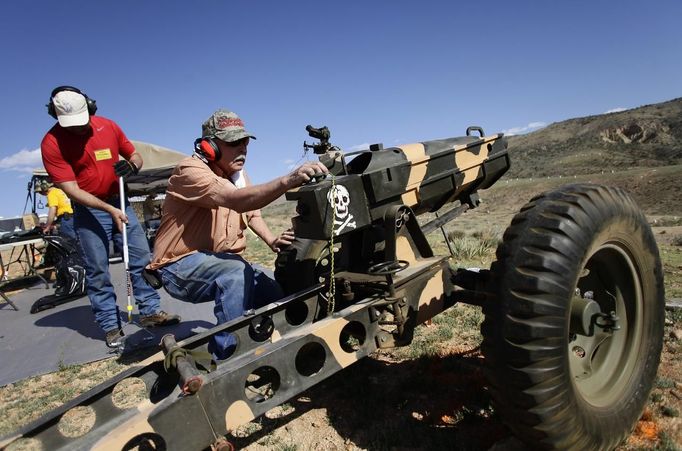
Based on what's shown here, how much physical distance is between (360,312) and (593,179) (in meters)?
28.3

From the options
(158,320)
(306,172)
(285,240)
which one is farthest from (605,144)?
(306,172)

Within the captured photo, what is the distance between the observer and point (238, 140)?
3076 millimetres

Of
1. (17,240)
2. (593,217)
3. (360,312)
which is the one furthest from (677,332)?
(17,240)

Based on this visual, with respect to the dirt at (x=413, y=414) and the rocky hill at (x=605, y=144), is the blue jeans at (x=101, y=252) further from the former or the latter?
the rocky hill at (x=605, y=144)

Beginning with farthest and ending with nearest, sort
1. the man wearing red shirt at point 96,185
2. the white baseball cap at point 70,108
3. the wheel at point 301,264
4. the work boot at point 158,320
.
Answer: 1. the work boot at point 158,320
2. the man wearing red shirt at point 96,185
3. the white baseball cap at point 70,108
4. the wheel at point 301,264

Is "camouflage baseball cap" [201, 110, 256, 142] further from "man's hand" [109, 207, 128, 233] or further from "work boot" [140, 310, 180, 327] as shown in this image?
"work boot" [140, 310, 180, 327]

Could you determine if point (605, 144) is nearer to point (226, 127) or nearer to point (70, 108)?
point (226, 127)

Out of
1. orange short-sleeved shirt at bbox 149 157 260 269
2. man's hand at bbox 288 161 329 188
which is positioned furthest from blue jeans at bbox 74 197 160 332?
man's hand at bbox 288 161 329 188

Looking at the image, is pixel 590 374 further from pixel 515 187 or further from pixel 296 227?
pixel 515 187

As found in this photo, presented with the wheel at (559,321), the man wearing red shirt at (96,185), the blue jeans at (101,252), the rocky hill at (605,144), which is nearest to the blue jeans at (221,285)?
the man wearing red shirt at (96,185)

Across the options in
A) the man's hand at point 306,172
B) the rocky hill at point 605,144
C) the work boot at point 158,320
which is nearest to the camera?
the man's hand at point 306,172

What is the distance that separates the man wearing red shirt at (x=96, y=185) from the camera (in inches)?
156

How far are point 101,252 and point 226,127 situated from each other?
2.30m

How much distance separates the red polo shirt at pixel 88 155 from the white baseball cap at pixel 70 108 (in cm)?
24
